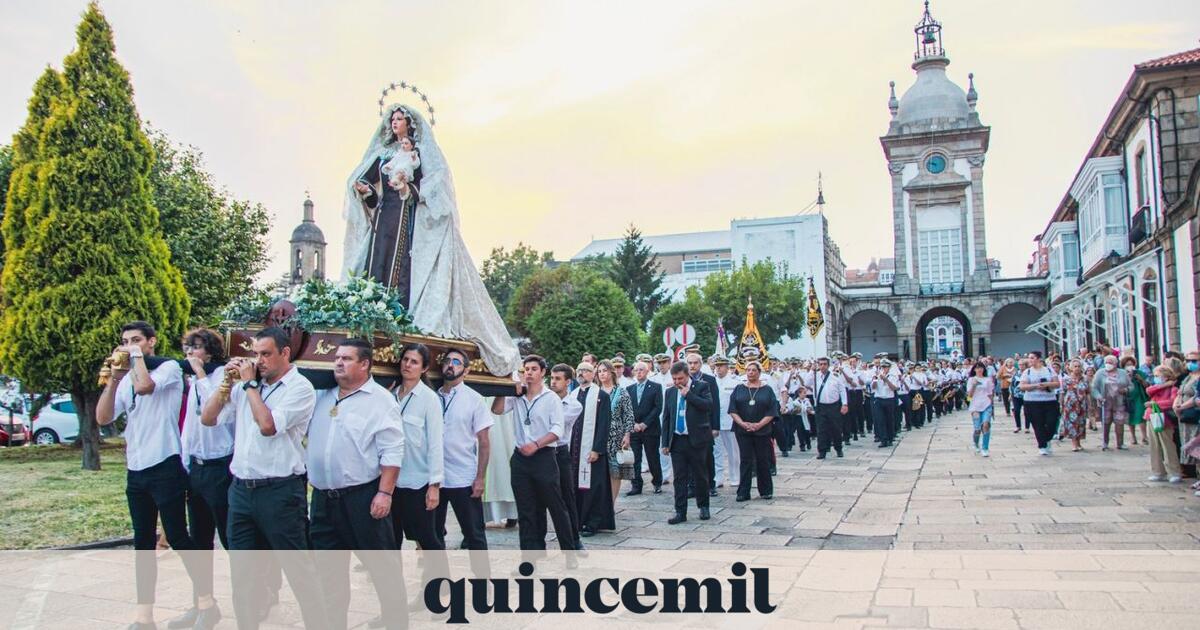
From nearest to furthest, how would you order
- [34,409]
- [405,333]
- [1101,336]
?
[405,333] → [34,409] → [1101,336]

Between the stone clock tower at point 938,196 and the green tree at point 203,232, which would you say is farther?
the stone clock tower at point 938,196

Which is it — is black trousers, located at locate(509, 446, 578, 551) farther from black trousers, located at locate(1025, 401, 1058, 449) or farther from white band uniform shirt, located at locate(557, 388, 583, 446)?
black trousers, located at locate(1025, 401, 1058, 449)

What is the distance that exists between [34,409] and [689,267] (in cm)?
6798

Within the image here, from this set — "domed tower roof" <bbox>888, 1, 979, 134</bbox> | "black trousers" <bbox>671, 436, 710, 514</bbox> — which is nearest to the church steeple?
"domed tower roof" <bbox>888, 1, 979, 134</bbox>

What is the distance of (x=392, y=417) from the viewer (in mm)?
4688

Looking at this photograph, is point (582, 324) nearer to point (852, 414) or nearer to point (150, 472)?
point (852, 414)

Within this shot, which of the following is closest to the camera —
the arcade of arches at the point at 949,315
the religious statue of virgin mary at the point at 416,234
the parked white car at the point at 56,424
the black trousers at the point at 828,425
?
the religious statue of virgin mary at the point at 416,234

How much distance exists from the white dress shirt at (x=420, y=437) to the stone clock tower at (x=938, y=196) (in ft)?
178

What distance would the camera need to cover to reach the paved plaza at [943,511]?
786cm

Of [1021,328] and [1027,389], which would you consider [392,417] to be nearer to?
[1027,389]

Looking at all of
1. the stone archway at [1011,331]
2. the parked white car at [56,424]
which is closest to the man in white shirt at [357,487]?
the parked white car at [56,424]

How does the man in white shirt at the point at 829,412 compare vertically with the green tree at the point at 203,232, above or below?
below

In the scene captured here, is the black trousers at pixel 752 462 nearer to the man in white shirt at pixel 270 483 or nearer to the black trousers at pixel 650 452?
the black trousers at pixel 650 452

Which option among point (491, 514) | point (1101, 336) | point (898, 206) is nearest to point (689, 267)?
point (898, 206)
